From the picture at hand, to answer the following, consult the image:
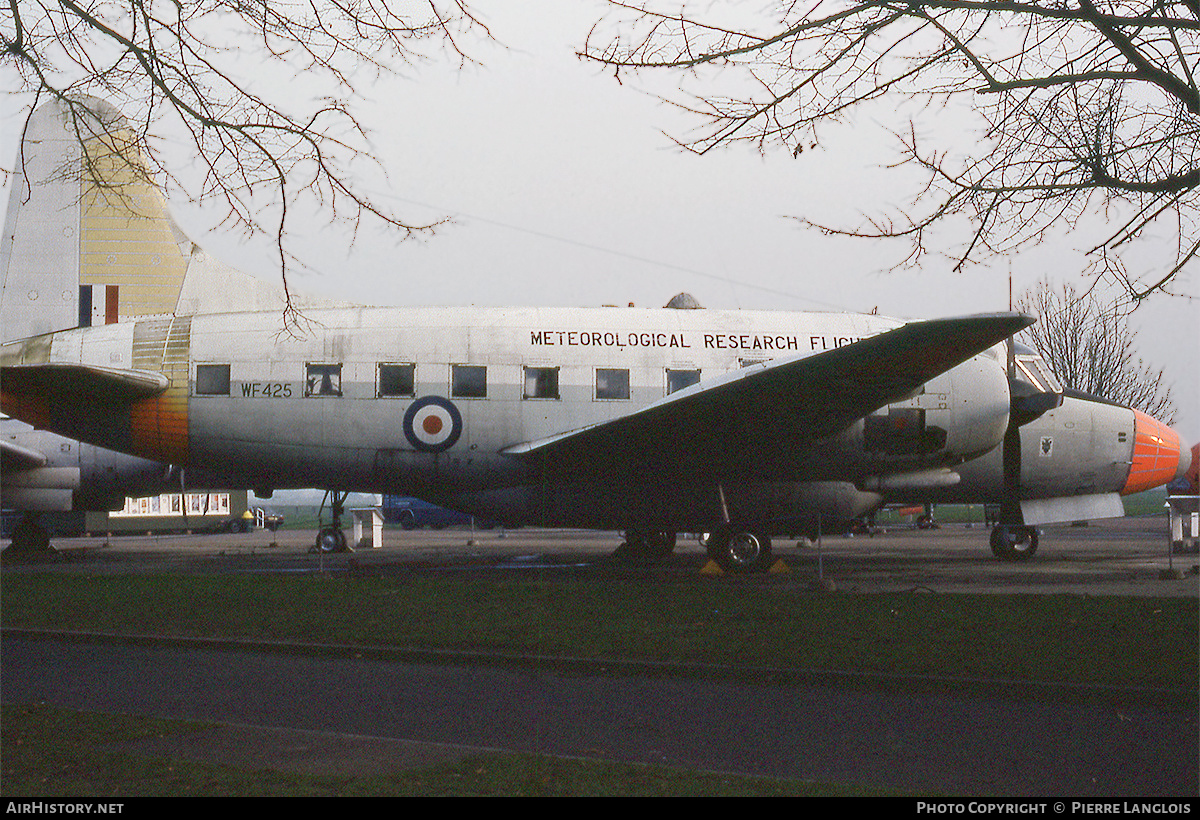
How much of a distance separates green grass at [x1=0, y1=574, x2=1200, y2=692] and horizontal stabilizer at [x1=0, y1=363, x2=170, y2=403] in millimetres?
3532

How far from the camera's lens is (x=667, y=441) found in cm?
1769

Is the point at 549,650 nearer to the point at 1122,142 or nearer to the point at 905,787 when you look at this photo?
the point at 905,787

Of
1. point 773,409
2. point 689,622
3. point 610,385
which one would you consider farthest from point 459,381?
point 689,622

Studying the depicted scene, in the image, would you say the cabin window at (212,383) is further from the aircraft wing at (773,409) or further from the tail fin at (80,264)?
the aircraft wing at (773,409)

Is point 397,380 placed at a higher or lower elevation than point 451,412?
higher

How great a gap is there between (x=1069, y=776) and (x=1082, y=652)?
3.80 meters

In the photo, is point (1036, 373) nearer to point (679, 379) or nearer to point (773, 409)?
point (773, 409)

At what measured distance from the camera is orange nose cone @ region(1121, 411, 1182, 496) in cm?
2152

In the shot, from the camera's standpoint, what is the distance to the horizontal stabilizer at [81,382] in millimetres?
17375

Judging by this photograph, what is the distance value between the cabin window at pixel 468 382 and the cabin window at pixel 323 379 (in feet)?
6.68

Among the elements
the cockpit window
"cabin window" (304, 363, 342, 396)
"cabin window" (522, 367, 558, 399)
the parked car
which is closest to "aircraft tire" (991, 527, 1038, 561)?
the cockpit window

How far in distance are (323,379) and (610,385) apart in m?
5.21

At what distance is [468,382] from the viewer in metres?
18.8

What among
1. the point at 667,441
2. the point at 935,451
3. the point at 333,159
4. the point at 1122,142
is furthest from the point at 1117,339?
the point at 333,159
